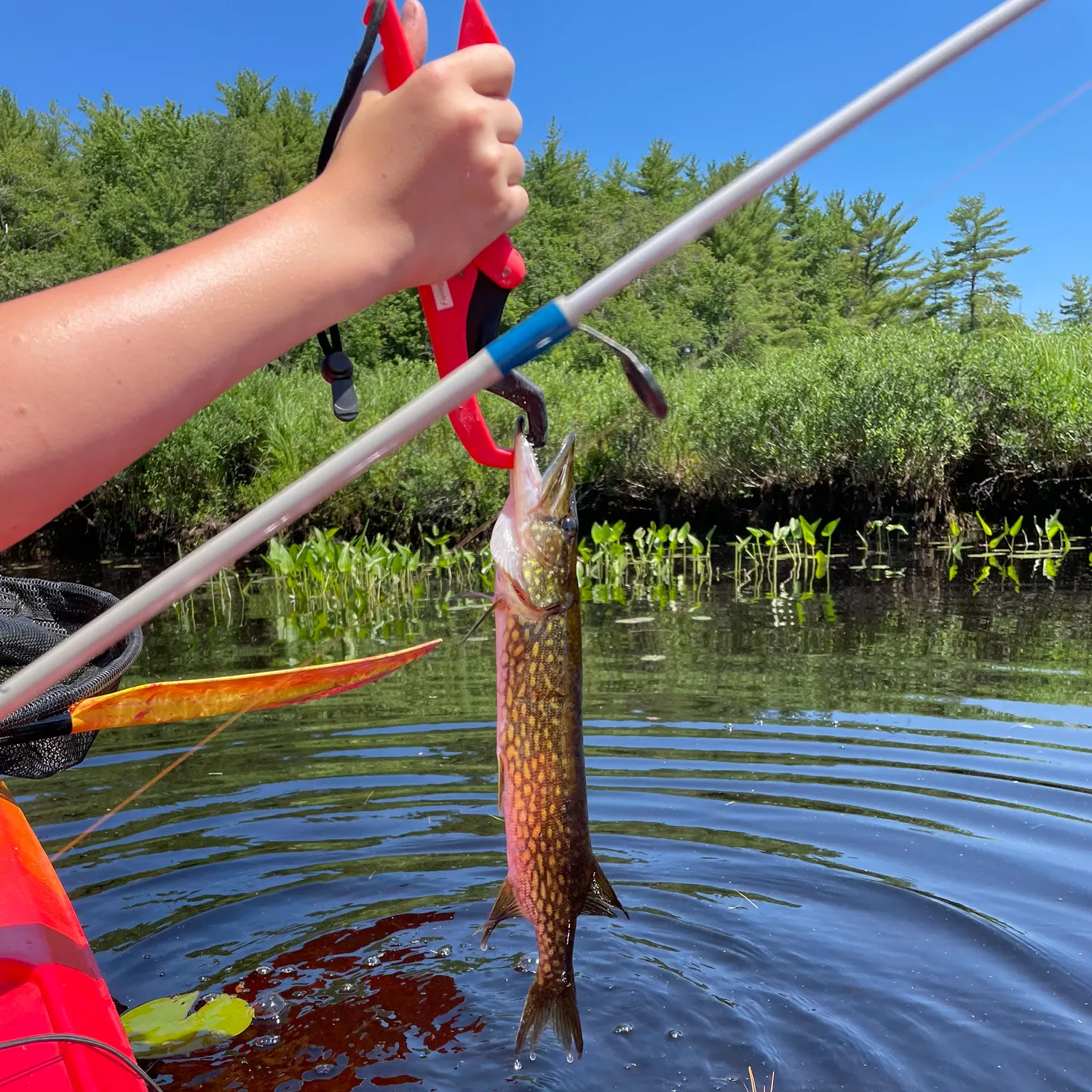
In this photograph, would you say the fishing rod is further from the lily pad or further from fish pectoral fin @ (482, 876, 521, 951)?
the lily pad

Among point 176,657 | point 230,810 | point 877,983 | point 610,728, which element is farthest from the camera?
point 176,657

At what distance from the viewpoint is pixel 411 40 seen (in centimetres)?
188

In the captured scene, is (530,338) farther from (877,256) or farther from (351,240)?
(877,256)

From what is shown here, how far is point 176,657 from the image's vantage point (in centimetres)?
999

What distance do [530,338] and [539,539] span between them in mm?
1026

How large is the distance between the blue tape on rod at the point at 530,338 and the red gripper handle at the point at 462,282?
0.27 m

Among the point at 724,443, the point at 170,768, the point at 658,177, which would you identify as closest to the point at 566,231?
the point at 658,177

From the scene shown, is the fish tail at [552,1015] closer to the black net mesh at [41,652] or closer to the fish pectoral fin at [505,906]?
the fish pectoral fin at [505,906]

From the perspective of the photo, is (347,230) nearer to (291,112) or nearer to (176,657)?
(176,657)

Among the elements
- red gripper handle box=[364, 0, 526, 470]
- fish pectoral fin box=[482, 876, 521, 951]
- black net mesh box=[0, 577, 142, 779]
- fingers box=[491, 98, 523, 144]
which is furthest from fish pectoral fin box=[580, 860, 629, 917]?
fingers box=[491, 98, 523, 144]

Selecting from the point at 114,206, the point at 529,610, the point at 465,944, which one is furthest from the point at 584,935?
the point at 114,206

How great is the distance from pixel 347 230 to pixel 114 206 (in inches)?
2014

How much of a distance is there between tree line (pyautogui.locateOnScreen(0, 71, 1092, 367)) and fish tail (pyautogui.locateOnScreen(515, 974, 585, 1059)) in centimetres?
3507

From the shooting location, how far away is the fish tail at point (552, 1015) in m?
2.75
